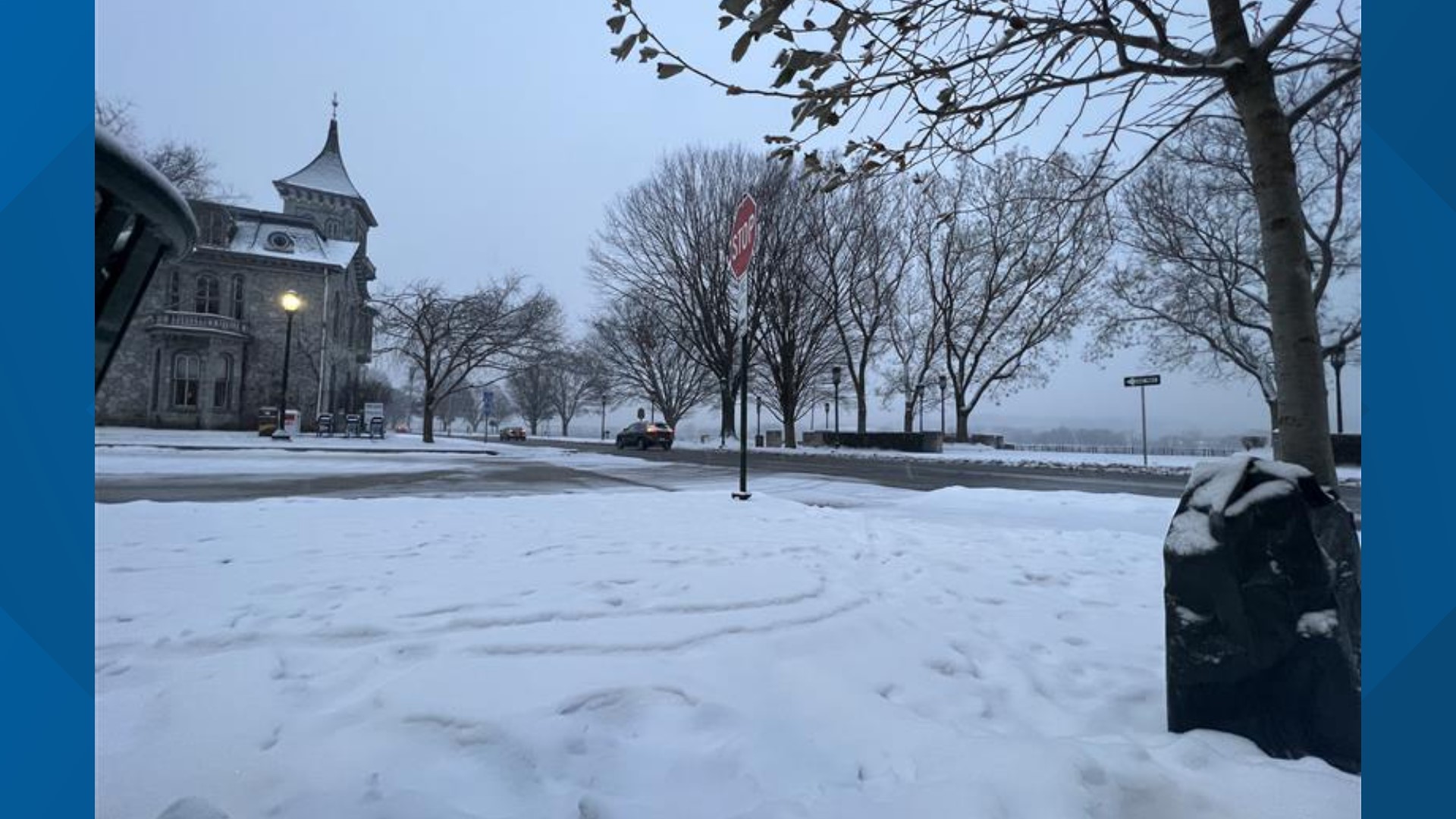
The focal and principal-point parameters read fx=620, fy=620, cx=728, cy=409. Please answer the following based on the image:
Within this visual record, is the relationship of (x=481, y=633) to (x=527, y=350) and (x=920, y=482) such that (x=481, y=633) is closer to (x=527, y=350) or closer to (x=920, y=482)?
(x=920, y=482)

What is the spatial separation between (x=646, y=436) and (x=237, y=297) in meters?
22.9

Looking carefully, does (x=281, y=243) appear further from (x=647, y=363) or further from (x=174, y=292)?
(x=647, y=363)

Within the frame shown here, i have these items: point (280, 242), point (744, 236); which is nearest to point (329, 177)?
point (280, 242)

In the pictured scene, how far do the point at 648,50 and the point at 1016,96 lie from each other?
1.58m

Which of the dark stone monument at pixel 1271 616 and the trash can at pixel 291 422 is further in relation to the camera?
the trash can at pixel 291 422

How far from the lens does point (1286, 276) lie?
7.90ft

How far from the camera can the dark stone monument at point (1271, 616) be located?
157 cm

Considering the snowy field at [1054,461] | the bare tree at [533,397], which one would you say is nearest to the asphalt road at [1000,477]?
the snowy field at [1054,461]

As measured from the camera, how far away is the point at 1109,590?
353cm

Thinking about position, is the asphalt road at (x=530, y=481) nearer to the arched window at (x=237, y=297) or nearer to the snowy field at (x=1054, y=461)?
the snowy field at (x=1054, y=461)

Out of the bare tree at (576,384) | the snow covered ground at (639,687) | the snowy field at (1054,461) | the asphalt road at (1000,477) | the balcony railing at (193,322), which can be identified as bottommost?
the snowy field at (1054,461)

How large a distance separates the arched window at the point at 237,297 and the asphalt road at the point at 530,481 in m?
21.8

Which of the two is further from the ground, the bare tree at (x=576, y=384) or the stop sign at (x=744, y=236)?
the bare tree at (x=576, y=384)

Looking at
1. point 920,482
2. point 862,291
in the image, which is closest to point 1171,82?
point 920,482
